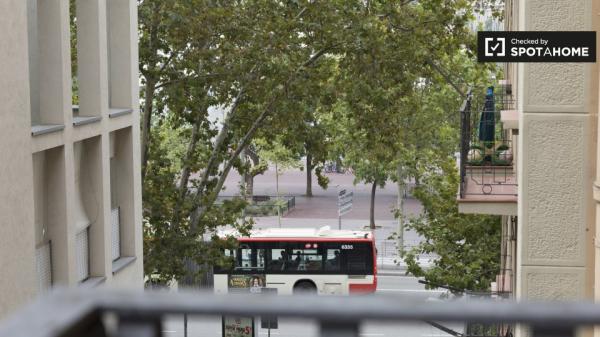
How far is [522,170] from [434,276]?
15.6 m

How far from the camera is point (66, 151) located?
12.8 metres

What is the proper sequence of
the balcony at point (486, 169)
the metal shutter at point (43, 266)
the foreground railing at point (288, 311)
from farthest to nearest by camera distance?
the metal shutter at point (43, 266), the balcony at point (486, 169), the foreground railing at point (288, 311)

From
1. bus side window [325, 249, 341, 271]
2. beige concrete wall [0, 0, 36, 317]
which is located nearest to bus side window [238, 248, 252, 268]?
bus side window [325, 249, 341, 271]

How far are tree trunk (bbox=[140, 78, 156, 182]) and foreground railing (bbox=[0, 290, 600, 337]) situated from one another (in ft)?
70.7

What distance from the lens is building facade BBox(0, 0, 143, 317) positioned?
35.7ft

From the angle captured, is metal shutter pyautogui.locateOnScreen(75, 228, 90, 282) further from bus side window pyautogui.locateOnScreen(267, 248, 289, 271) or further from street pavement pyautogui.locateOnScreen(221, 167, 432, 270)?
street pavement pyautogui.locateOnScreen(221, 167, 432, 270)

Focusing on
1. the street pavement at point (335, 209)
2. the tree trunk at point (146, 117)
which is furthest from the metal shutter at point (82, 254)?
the street pavement at point (335, 209)

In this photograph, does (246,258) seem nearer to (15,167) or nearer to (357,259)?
(357,259)

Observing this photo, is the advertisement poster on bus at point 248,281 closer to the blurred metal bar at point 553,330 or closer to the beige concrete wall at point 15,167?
the beige concrete wall at point 15,167

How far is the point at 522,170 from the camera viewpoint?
948 centimetres

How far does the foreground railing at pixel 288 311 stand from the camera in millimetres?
1274

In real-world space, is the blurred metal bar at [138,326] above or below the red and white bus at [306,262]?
above

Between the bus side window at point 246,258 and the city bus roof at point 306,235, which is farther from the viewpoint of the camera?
the city bus roof at point 306,235

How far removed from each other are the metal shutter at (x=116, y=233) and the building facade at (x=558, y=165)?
7.76m
